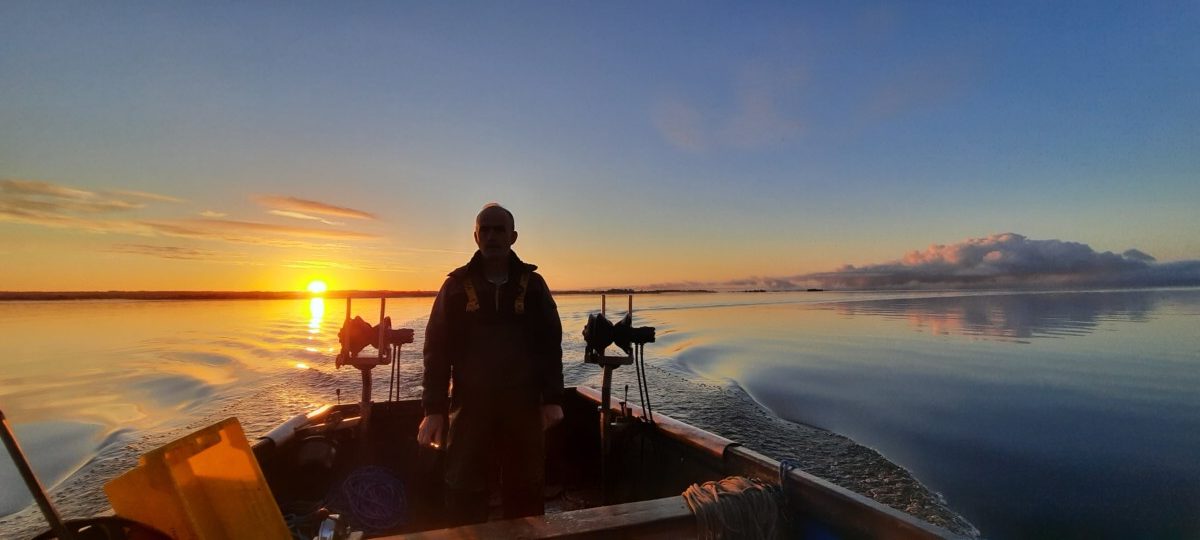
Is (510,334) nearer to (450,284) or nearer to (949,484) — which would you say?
(450,284)

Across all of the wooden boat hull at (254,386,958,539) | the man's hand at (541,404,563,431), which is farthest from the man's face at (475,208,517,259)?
the wooden boat hull at (254,386,958,539)

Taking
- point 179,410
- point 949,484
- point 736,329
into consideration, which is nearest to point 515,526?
point 949,484

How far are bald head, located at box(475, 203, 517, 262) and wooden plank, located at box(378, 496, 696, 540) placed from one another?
5.22 ft

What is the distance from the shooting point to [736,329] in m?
26.7

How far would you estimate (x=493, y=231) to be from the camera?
3.12m

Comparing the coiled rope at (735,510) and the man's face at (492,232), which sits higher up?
the man's face at (492,232)

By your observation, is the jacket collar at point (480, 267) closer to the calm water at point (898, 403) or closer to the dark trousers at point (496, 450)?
the dark trousers at point (496, 450)

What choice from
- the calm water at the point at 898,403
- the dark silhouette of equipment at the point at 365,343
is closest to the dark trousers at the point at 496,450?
the dark silhouette of equipment at the point at 365,343

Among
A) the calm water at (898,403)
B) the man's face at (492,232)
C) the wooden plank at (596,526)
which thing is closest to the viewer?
the wooden plank at (596,526)

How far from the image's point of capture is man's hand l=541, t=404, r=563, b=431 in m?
3.16

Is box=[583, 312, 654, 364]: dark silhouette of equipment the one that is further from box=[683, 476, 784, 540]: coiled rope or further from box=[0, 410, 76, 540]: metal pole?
box=[0, 410, 76, 540]: metal pole

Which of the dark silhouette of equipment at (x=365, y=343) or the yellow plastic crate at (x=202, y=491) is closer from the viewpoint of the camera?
the yellow plastic crate at (x=202, y=491)

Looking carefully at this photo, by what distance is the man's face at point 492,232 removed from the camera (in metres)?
3.12

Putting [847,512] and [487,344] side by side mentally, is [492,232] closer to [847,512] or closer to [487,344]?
[487,344]
